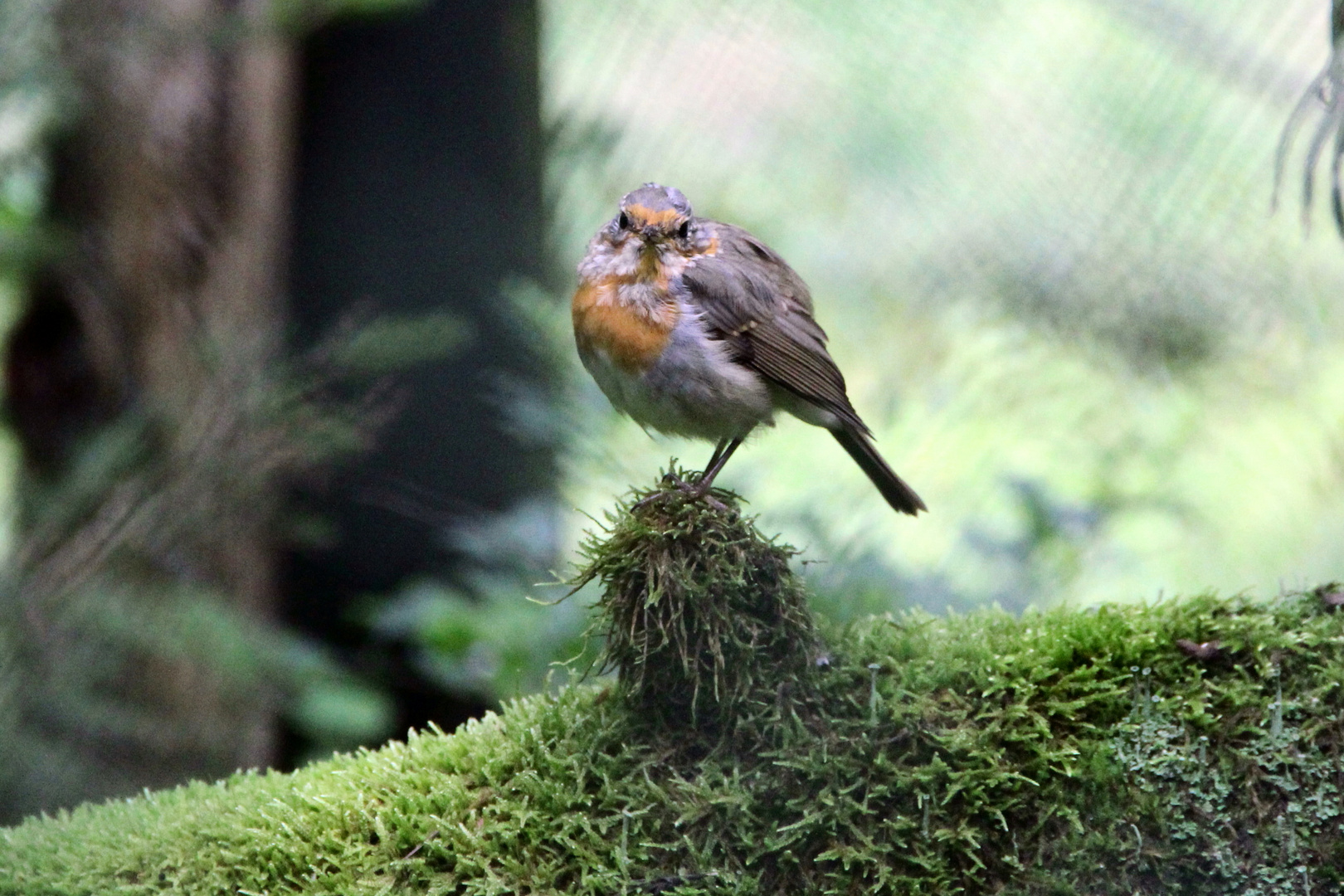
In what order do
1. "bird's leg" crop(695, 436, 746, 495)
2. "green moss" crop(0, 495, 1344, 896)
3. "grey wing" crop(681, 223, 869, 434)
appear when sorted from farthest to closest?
"grey wing" crop(681, 223, 869, 434), "bird's leg" crop(695, 436, 746, 495), "green moss" crop(0, 495, 1344, 896)

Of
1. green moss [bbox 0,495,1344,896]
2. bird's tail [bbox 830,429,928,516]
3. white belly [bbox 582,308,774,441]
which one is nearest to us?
green moss [bbox 0,495,1344,896]

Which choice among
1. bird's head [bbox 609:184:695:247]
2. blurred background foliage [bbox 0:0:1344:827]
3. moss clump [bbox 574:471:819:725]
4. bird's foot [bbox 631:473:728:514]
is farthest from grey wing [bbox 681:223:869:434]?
moss clump [bbox 574:471:819:725]

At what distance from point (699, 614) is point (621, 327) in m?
1.02

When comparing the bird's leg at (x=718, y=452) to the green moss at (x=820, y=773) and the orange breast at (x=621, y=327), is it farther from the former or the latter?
the green moss at (x=820, y=773)

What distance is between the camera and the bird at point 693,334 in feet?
9.21

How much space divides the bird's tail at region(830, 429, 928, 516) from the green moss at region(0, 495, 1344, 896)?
0.96 metres

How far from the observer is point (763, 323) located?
296cm

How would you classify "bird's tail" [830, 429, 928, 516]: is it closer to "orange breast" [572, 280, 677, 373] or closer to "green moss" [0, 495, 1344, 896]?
"orange breast" [572, 280, 677, 373]

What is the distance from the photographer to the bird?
2.81m

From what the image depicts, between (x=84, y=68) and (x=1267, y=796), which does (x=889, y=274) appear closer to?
(x=1267, y=796)

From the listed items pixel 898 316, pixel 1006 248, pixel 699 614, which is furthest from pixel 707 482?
pixel 898 316

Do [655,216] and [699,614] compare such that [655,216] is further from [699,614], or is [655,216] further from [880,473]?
[699,614]

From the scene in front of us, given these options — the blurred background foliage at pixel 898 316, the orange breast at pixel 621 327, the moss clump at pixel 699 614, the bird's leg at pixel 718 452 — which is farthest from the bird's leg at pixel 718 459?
the moss clump at pixel 699 614

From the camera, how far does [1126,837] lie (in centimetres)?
179
